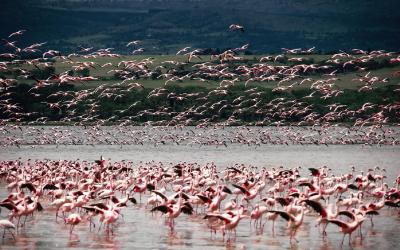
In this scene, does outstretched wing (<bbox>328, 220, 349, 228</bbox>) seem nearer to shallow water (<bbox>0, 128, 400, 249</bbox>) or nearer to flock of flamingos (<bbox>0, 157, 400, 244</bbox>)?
flock of flamingos (<bbox>0, 157, 400, 244</bbox>)

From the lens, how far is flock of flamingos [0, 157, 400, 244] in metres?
25.9

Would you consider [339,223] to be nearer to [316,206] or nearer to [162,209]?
[316,206]

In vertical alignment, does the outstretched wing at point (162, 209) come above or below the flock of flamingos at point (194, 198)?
above

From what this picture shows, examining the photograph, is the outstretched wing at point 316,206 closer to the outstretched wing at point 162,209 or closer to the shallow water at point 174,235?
the shallow water at point 174,235

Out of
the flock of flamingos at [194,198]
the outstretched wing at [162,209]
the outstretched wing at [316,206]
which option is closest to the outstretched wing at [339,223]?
the flock of flamingos at [194,198]

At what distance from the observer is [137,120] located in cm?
11062

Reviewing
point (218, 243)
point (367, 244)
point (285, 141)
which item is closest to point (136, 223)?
point (218, 243)

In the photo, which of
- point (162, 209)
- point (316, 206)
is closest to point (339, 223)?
point (316, 206)

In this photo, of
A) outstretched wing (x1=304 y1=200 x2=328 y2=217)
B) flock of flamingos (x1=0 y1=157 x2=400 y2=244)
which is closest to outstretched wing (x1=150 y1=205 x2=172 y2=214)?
flock of flamingos (x1=0 y1=157 x2=400 y2=244)

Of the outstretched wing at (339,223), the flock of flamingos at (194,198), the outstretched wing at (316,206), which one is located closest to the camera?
the outstretched wing at (339,223)

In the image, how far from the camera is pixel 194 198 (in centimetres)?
2927

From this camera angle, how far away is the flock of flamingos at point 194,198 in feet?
85.0

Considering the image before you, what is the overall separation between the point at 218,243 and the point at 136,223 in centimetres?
426

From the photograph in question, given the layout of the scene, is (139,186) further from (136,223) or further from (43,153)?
(43,153)
